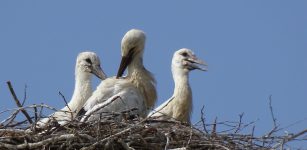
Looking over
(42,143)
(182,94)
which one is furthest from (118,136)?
(182,94)

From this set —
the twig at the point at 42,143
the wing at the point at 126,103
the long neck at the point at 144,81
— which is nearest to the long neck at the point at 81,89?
the long neck at the point at 144,81

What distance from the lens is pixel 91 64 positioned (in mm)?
11852

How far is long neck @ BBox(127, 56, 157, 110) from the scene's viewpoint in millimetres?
10750

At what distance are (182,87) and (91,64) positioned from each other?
1.04 meters

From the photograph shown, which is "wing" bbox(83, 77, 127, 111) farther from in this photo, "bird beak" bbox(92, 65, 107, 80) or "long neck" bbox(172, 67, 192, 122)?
"bird beak" bbox(92, 65, 107, 80)

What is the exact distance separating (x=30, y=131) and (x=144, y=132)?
77cm

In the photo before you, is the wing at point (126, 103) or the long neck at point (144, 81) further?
the long neck at point (144, 81)

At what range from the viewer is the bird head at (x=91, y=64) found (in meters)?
11.8

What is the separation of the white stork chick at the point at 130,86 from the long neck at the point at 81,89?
579mm

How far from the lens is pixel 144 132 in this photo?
28.2 ft

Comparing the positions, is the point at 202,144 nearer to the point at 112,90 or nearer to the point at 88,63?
the point at 112,90

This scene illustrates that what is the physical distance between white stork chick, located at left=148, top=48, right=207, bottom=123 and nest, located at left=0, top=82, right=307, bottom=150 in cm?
202

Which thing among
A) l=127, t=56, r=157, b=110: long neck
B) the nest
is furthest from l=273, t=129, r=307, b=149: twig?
l=127, t=56, r=157, b=110: long neck

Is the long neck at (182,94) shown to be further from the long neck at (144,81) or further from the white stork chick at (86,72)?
the white stork chick at (86,72)
